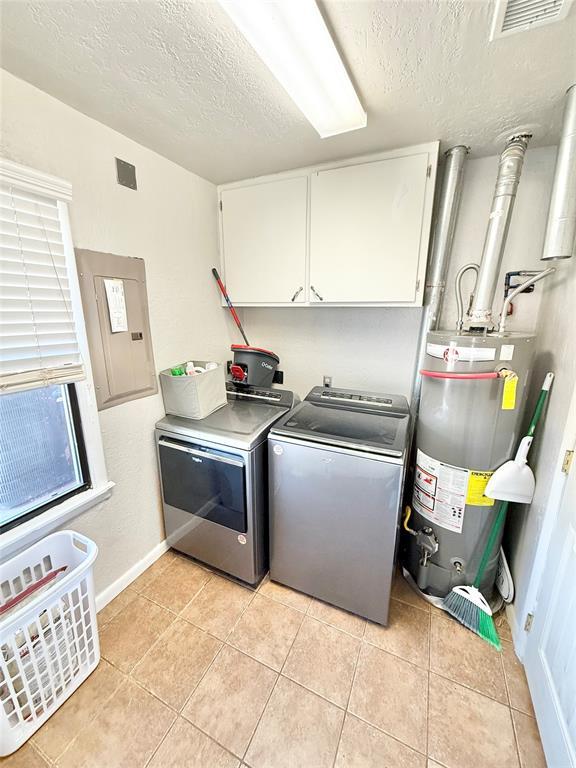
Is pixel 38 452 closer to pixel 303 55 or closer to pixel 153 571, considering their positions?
pixel 153 571

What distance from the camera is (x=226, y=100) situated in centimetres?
118

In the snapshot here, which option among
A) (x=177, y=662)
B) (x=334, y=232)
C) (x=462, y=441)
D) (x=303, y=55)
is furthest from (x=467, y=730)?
(x=303, y=55)

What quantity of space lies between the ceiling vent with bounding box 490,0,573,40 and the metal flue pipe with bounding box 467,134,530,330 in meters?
0.62

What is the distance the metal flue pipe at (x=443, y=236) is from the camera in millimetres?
1527

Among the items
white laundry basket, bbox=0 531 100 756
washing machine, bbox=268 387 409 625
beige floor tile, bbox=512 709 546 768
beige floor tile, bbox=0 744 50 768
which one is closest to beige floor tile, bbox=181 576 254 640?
washing machine, bbox=268 387 409 625

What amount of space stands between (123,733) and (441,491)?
1591 mm

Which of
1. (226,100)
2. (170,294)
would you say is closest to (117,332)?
(170,294)

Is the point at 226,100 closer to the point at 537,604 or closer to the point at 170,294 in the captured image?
the point at 170,294

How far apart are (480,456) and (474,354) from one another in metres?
0.47

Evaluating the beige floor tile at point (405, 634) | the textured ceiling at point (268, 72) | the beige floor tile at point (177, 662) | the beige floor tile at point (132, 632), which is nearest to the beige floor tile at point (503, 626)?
the beige floor tile at point (405, 634)

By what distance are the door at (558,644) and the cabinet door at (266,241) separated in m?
1.58

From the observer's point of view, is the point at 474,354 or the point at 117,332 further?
the point at 117,332

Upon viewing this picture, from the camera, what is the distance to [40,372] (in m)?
1.18

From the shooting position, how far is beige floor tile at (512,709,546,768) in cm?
102
